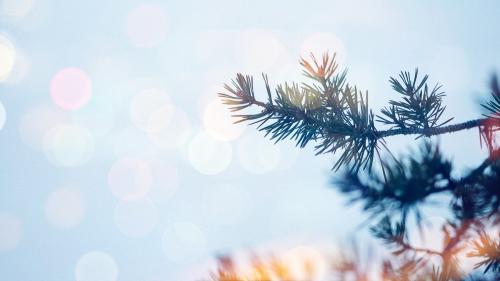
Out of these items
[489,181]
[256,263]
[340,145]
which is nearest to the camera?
[256,263]

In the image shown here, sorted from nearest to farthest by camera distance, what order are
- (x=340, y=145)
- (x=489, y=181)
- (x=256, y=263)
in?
(x=256, y=263), (x=489, y=181), (x=340, y=145)

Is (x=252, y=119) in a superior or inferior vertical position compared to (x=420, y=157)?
superior

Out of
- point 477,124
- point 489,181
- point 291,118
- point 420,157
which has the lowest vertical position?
point 489,181

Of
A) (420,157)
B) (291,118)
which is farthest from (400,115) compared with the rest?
(291,118)

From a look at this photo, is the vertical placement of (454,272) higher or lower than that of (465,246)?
lower

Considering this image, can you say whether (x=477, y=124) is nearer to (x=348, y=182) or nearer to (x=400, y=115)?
(x=400, y=115)

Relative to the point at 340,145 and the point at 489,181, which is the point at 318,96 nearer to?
the point at 340,145

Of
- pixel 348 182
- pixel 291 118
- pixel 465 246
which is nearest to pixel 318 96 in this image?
pixel 291 118

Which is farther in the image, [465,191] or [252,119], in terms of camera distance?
[252,119]

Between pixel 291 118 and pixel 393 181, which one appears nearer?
pixel 393 181
